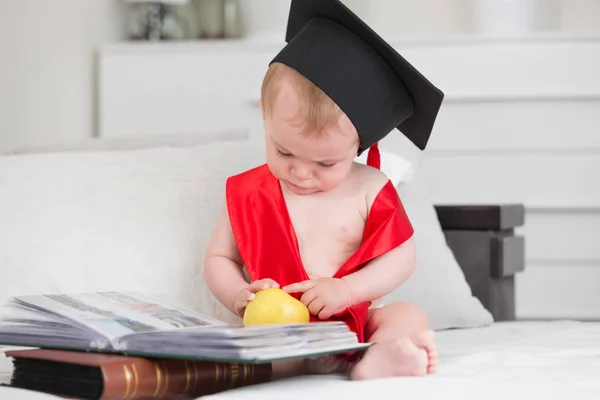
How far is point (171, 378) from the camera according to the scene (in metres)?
0.98

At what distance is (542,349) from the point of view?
133 centimetres

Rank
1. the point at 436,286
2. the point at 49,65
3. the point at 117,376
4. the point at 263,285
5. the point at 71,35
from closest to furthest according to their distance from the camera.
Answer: the point at 117,376 < the point at 263,285 < the point at 436,286 < the point at 49,65 < the point at 71,35

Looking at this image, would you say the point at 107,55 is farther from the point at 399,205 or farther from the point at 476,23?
the point at 399,205

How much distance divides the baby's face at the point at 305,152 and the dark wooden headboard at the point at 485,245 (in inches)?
22.3

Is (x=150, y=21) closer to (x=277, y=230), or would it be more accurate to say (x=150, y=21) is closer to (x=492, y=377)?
(x=277, y=230)

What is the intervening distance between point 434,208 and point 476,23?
1.29 meters

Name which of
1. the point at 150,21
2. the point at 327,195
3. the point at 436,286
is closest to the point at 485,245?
the point at 436,286

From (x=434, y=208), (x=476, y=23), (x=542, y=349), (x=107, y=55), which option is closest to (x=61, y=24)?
(x=107, y=55)

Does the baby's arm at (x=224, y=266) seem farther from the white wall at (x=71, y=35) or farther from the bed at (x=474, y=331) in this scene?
the white wall at (x=71, y=35)

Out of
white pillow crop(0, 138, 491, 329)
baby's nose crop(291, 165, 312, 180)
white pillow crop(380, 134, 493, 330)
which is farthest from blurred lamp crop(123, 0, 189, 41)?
baby's nose crop(291, 165, 312, 180)

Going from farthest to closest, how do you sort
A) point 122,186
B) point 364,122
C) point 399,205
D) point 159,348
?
point 122,186
point 399,205
point 364,122
point 159,348

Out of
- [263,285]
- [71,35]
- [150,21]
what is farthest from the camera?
[150,21]

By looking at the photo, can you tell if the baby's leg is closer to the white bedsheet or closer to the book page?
the white bedsheet

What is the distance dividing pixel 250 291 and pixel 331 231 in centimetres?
19
